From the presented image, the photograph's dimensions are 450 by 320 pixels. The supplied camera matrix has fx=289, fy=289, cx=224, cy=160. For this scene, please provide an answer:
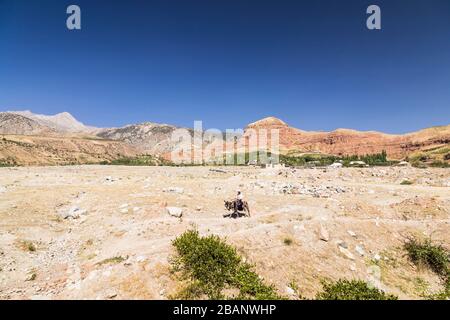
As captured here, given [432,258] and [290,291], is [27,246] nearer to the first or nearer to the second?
[290,291]

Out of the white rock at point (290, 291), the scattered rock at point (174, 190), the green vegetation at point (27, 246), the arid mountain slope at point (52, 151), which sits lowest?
the white rock at point (290, 291)

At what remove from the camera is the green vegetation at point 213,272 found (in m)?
7.21

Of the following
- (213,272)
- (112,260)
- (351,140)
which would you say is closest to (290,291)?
(213,272)

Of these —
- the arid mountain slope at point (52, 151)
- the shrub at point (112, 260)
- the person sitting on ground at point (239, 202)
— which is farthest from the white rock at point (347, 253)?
the arid mountain slope at point (52, 151)

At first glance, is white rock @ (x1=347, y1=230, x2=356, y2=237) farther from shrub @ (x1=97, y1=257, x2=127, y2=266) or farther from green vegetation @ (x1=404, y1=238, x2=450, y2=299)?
shrub @ (x1=97, y1=257, x2=127, y2=266)

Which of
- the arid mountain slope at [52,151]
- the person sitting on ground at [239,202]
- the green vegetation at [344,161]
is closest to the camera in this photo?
the person sitting on ground at [239,202]

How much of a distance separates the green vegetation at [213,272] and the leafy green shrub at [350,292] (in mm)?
1627

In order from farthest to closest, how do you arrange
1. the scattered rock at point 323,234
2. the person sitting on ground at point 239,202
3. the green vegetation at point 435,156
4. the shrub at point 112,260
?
the green vegetation at point 435,156, the person sitting on ground at point 239,202, the scattered rock at point 323,234, the shrub at point 112,260

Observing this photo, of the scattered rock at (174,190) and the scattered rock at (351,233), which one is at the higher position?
the scattered rock at (174,190)

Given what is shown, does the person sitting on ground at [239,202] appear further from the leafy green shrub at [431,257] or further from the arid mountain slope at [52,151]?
the arid mountain slope at [52,151]

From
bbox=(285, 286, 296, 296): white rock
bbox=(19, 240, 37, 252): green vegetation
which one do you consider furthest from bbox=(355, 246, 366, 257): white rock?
bbox=(19, 240, 37, 252): green vegetation

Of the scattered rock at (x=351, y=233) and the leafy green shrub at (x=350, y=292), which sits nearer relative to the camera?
the leafy green shrub at (x=350, y=292)
